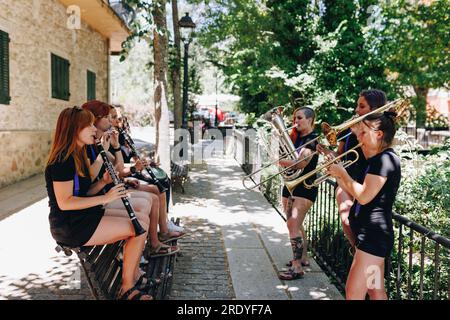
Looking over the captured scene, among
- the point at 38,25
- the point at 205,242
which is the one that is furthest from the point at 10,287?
the point at 38,25

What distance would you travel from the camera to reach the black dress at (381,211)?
2.80m

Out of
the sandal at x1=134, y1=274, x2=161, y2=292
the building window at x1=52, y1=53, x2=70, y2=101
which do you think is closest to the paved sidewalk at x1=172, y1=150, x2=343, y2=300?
the sandal at x1=134, y1=274, x2=161, y2=292

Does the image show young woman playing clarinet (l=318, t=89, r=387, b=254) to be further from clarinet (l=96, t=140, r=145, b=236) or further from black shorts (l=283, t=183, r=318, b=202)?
clarinet (l=96, t=140, r=145, b=236)

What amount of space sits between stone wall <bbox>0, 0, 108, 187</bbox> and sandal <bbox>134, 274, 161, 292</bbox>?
243 inches

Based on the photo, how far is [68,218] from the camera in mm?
3201

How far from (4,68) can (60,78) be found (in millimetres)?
3219

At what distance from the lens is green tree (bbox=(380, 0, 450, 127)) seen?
533 inches

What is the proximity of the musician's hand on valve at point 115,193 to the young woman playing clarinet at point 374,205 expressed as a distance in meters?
1.64

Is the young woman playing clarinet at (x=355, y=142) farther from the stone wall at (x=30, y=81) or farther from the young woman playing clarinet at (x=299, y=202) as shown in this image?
the stone wall at (x=30, y=81)

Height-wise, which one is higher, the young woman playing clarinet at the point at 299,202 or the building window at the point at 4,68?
the building window at the point at 4,68

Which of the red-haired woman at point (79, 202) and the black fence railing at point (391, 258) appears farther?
the black fence railing at point (391, 258)

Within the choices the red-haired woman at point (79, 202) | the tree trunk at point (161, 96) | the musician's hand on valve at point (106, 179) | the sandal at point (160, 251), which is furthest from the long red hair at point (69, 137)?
the tree trunk at point (161, 96)
